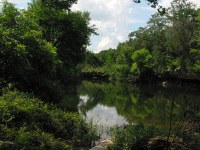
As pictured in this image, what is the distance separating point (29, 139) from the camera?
10328mm

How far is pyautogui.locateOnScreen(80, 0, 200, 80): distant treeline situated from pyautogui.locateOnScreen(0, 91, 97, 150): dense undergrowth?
121 feet

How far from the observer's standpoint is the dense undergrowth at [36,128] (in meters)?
10.3

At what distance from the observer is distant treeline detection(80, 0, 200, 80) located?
59750mm

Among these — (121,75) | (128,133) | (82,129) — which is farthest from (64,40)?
A: (121,75)

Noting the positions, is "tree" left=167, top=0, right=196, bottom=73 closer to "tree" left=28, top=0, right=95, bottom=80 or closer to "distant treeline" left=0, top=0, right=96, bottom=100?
"tree" left=28, top=0, right=95, bottom=80

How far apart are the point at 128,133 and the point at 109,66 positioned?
95.4m

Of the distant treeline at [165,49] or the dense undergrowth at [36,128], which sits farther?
the distant treeline at [165,49]

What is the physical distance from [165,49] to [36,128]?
61.9 meters

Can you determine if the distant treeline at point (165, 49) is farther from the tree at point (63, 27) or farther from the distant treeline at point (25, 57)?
the distant treeline at point (25, 57)

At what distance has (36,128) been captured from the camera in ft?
38.8

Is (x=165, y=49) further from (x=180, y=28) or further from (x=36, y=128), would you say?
(x=36, y=128)

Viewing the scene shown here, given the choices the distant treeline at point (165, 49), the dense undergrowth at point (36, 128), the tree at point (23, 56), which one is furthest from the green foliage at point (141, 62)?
the dense undergrowth at point (36, 128)

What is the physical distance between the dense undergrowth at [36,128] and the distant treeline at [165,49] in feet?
121

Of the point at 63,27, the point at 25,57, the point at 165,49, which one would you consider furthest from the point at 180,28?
the point at 25,57
